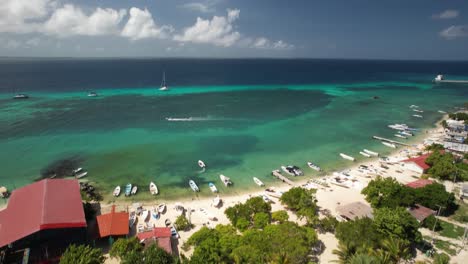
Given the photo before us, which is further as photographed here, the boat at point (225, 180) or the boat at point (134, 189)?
the boat at point (225, 180)

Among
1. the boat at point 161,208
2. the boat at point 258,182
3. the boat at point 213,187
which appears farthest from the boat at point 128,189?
the boat at point 258,182

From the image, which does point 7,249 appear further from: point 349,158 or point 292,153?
point 349,158

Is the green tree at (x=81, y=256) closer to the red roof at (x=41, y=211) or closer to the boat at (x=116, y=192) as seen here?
the red roof at (x=41, y=211)

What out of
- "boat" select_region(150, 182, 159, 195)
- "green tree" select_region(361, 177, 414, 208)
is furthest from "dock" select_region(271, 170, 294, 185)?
"boat" select_region(150, 182, 159, 195)

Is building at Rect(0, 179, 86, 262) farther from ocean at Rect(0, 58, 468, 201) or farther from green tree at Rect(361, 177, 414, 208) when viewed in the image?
green tree at Rect(361, 177, 414, 208)

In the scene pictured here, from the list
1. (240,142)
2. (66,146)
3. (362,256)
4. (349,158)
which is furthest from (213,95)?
(362,256)
